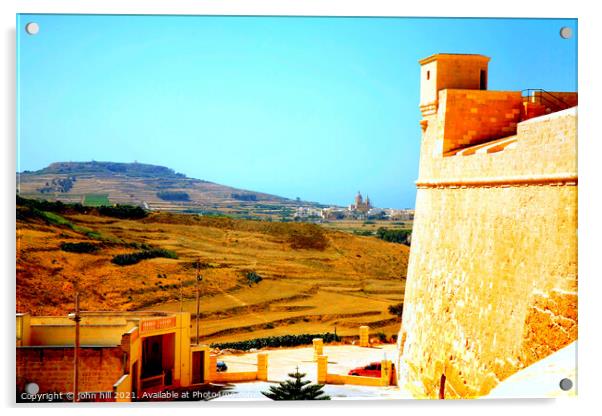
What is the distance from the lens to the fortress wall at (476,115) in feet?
33.3

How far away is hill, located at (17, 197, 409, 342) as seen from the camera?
14.0m

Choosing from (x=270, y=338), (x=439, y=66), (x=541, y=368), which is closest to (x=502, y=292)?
(x=541, y=368)

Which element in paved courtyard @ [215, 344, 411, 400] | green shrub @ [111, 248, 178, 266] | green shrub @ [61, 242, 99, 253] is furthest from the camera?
green shrub @ [111, 248, 178, 266]

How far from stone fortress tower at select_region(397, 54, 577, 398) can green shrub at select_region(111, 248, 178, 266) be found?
523 centimetres

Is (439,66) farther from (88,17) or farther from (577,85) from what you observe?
(88,17)

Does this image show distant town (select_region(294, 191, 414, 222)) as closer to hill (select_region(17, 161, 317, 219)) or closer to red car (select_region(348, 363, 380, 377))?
hill (select_region(17, 161, 317, 219))

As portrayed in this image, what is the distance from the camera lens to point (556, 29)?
8.40m

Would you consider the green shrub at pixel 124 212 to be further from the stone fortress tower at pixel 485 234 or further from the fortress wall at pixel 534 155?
the fortress wall at pixel 534 155

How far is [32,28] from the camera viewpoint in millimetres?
8125

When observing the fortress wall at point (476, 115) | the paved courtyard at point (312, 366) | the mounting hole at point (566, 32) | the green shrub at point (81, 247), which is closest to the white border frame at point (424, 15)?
the mounting hole at point (566, 32)

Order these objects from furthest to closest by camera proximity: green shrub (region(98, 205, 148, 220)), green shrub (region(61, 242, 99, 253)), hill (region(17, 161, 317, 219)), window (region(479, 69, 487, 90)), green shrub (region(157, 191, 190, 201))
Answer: green shrub (region(98, 205, 148, 220))
green shrub (region(157, 191, 190, 201))
green shrub (region(61, 242, 99, 253))
window (region(479, 69, 487, 90))
hill (region(17, 161, 317, 219))

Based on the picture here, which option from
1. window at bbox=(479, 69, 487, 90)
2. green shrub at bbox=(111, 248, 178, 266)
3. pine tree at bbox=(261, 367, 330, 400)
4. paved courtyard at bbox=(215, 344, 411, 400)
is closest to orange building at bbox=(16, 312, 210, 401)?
paved courtyard at bbox=(215, 344, 411, 400)

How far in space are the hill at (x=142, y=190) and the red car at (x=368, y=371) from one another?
2.57m
